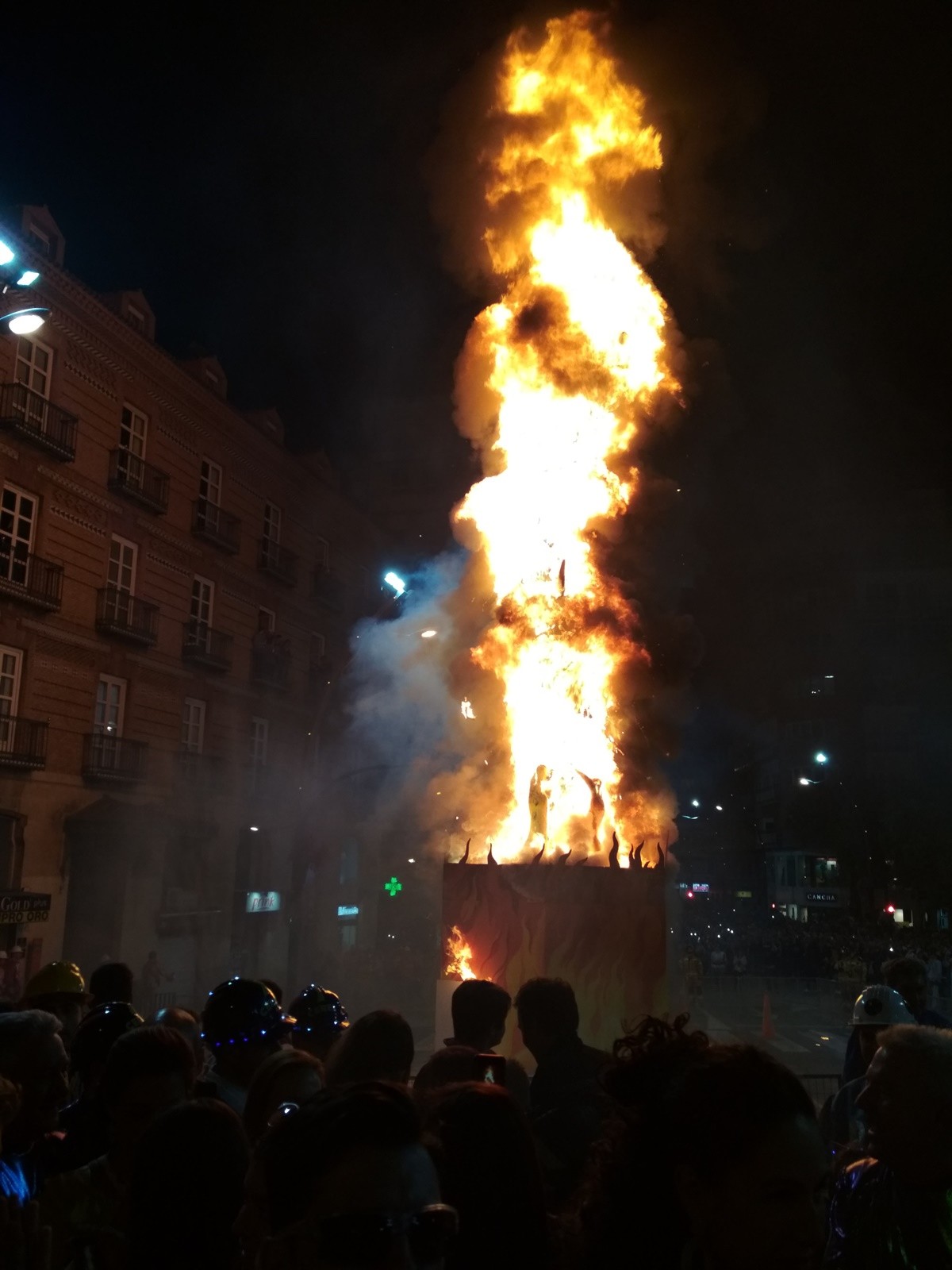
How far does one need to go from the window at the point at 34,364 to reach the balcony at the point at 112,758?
800cm

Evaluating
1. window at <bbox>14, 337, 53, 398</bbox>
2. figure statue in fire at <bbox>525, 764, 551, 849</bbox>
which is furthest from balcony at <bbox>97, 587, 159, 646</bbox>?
figure statue in fire at <bbox>525, 764, 551, 849</bbox>

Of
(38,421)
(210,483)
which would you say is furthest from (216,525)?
(38,421)

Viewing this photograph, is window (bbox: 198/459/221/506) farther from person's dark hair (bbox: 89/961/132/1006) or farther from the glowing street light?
person's dark hair (bbox: 89/961/132/1006)

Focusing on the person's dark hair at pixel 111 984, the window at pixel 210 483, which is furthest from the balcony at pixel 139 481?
the person's dark hair at pixel 111 984

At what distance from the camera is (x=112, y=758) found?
22.5 meters

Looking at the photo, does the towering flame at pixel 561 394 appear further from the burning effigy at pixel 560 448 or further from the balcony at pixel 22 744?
the balcony at pixel 22 744

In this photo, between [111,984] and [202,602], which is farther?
[202,602]

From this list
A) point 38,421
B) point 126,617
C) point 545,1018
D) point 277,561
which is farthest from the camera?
point 277,561

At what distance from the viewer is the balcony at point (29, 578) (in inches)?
795

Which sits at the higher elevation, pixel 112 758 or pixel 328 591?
pixel 328 591

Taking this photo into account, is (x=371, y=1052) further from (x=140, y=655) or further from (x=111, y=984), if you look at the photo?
(x=140, y=655)

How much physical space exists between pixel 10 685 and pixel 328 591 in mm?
14355

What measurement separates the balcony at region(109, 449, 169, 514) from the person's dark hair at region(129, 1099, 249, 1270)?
74.3ft

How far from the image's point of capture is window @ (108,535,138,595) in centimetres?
2355
